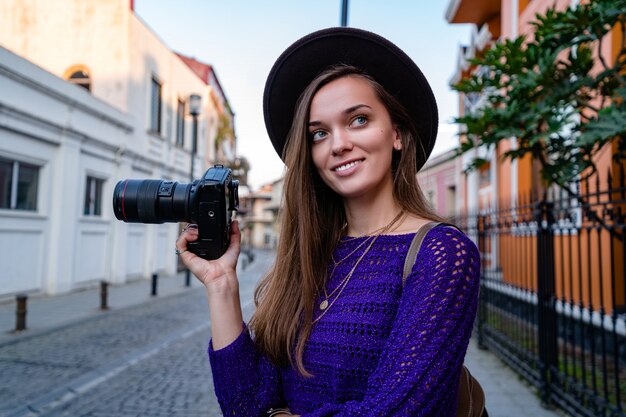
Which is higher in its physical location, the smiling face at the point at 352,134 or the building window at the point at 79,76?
the building window at the point at 79,76

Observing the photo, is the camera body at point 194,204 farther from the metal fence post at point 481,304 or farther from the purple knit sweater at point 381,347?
the metal fence post at point 481,304

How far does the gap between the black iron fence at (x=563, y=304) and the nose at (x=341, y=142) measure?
2.60 meters

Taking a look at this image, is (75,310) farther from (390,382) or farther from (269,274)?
(390,382)

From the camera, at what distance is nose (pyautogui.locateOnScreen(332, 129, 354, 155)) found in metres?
1.43

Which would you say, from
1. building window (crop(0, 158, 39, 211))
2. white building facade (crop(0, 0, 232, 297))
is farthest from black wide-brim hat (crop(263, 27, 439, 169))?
building window (crop(0, 158, 39, 211))

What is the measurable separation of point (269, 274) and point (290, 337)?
1.05 feet

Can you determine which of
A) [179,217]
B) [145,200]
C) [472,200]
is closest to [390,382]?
[179,217]

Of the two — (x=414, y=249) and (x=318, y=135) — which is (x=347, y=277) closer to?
(x=414, y=249)

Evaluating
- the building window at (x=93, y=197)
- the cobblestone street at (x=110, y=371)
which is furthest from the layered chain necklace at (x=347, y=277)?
the building window at (x=93, y=197)

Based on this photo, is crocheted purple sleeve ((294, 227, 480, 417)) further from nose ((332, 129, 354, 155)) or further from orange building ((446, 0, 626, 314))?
orange building ((446, 0, 626, 314))

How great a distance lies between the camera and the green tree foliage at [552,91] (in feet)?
9.88

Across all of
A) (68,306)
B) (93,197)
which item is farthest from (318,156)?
(93,197)

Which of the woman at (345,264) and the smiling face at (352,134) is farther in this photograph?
the smiling face at (352,134)

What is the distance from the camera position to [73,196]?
12.3 m
